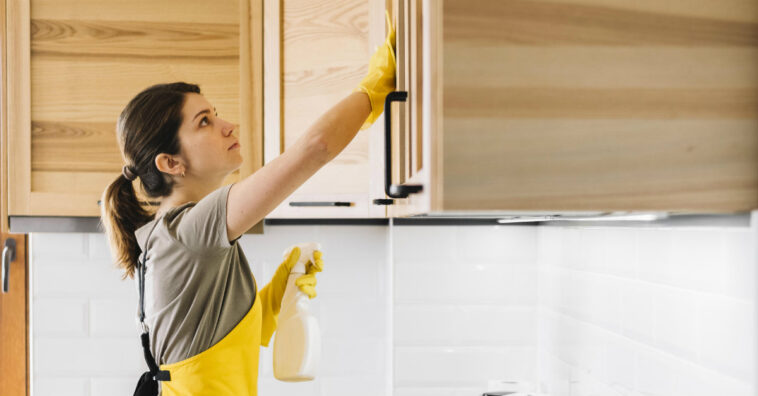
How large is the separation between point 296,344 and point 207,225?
358 mm

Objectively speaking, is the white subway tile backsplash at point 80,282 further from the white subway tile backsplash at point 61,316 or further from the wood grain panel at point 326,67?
the wood grain panel at point 326,67

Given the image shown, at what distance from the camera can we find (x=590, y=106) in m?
0.60

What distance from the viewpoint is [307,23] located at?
1.45m

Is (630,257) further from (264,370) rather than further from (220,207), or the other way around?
(264,370)

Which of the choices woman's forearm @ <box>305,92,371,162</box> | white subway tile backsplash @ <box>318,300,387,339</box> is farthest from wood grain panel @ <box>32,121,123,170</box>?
woman's forearm @ <box>305,92,371,162</box>

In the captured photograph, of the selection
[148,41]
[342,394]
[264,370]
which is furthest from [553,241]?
[148,41]

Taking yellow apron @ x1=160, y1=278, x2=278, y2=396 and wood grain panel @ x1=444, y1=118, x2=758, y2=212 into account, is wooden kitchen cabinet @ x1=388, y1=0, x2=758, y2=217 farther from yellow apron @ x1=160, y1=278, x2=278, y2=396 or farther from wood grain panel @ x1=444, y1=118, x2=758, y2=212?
yellow apron @ x1=160, y1=278, x2=278, y2=396

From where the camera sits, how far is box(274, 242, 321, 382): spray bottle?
1.24 metres

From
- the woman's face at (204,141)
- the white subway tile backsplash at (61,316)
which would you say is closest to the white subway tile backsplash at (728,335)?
the woman's face at (204,141)

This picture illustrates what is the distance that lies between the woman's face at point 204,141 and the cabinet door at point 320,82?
0.69 ft

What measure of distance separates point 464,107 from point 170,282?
83 cm

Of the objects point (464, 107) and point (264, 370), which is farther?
point (264, 370)

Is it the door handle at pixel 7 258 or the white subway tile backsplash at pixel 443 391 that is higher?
the door handle at pixel 7 258

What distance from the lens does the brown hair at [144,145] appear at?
1.21 meters
